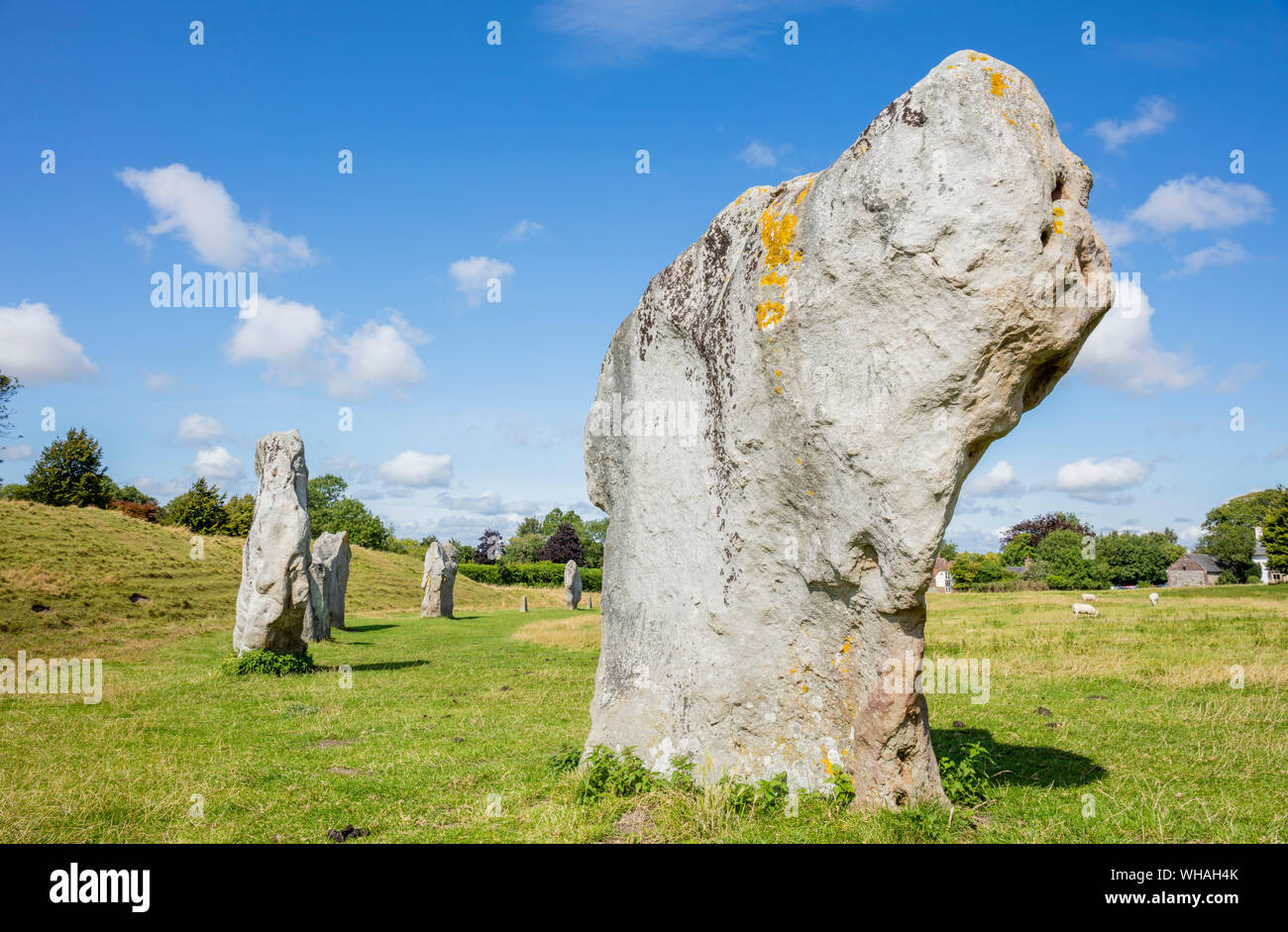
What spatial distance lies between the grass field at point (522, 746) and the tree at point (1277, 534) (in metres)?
38.2

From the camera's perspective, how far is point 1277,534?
54.2 meters

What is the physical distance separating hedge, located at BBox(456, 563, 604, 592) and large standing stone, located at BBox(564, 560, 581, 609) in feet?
66.0

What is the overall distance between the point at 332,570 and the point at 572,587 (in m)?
19.0

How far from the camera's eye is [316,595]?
1000 inches

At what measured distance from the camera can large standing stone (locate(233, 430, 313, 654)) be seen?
1720 centimetres

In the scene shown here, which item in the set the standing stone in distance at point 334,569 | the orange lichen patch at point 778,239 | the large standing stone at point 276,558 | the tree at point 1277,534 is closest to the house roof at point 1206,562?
the tree at point 1277,534

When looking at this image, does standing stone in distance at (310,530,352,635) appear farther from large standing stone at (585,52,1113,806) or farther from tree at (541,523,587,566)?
tree at (541,523,587,566)

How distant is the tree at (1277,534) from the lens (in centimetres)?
5347

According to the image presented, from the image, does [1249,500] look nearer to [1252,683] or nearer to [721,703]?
[1252,683]

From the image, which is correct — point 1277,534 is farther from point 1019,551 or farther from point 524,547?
point 524,547

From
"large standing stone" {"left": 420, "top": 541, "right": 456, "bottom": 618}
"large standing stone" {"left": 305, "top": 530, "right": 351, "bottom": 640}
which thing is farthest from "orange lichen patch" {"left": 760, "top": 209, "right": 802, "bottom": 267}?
"large standing stone" {"left": 420, "top": 541, "right": 456, "bottom": 618}

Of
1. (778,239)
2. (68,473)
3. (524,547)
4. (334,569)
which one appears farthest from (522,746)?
(524,547)

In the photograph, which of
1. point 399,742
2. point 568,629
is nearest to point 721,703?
point 399,742
